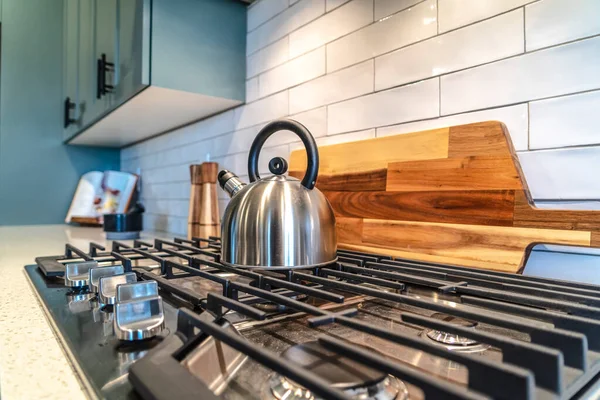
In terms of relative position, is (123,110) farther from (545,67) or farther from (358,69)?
(545,67)

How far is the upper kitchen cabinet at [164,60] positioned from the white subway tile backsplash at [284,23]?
0.19ft

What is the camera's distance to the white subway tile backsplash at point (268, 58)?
3.64ft

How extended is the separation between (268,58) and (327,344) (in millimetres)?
1056

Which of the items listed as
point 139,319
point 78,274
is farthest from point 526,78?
point 78,274

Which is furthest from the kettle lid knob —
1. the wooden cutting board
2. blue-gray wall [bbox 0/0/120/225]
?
blue-gray wall [bbox 0/0/120/225]

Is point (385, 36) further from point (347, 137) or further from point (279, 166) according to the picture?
point (279, 166)

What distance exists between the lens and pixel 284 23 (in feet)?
3.63

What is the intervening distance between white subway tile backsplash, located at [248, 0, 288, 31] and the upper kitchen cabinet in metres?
0.04

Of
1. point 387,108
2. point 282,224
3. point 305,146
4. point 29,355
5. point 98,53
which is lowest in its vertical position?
point 29,355

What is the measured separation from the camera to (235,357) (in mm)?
329

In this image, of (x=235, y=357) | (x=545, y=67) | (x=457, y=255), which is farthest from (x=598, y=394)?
(x=545, y=67)

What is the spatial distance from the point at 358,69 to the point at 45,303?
0.76 meters

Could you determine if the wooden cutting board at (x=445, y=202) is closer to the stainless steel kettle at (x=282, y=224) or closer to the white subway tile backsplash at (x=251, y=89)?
the stainless steel kettle at (x=282, y=224)

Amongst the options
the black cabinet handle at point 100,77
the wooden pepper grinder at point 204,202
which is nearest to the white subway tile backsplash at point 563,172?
the wooden pepper grinder at point 204,202
